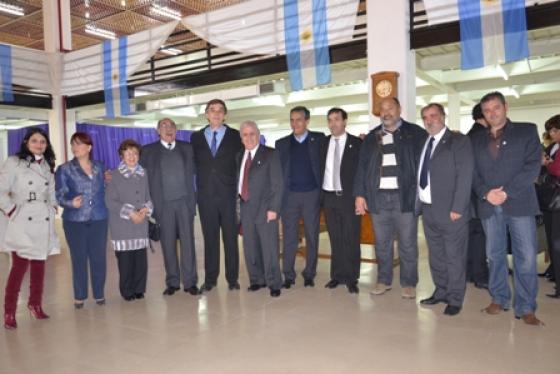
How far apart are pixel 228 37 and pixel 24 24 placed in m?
6.99

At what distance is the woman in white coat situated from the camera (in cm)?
296

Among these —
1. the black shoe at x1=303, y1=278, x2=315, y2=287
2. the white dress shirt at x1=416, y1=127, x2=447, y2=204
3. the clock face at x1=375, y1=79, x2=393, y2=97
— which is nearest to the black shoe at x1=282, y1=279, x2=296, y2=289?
the black shoe at x1=303, y1=278, x2=315, y2=287

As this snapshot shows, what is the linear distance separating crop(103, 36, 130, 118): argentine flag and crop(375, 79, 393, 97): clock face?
5053 mm

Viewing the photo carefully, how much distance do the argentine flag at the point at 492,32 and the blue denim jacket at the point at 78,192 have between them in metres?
4.04

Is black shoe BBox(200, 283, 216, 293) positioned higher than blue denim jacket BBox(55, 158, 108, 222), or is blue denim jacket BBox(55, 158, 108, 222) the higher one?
blue denim jacket BBox(55, 158, 108, 222)

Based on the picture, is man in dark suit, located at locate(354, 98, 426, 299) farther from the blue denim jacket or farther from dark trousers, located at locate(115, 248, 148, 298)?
the blue denim jacket

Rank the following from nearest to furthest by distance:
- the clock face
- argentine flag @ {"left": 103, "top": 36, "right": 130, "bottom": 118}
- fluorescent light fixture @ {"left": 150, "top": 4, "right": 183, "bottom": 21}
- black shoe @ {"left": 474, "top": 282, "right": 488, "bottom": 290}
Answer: black shoe @ {"left": 474, "top": 282, "right": 488, "bottom": 290} → the clock face → argentine flag @ {"left": 103, "top": 36, "right": 130, "bottom": 118} → fluorescent light fixture @ {"left": 150, "top": 4, "right": 183, "bottom": 21}

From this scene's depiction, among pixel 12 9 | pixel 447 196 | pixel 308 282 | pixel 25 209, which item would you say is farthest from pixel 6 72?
pixel 447 196

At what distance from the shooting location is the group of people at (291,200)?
2.86 metres

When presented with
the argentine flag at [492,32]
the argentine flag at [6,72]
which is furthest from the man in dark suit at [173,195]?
the argentine flag at [6,72]

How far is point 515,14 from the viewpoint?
453 centimetres

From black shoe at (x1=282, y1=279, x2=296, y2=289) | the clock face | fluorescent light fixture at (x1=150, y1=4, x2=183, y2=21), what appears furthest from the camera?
fluorescent light fixture at (x1=150, y1=4, x2=183, y2=21)

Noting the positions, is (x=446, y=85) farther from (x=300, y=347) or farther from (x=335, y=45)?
(x=300, y=347)

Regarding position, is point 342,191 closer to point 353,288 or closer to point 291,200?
point 291,200
